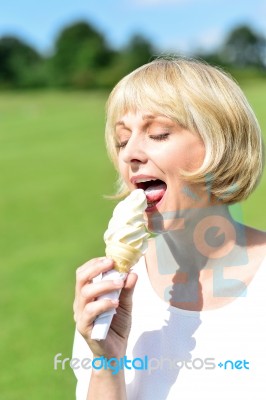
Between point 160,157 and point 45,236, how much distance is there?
343 inches

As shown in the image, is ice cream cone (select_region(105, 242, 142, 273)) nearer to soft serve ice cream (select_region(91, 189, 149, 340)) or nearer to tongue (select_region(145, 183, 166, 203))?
soft serve ice cream (select_region(91, 189, 149, 340))

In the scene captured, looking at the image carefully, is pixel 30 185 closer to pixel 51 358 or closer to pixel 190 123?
pixel 51 358

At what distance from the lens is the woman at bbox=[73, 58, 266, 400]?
6.59 feet

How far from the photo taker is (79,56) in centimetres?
6556

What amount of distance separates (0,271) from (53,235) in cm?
224

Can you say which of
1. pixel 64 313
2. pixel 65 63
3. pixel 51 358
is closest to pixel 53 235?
pixel 64 313

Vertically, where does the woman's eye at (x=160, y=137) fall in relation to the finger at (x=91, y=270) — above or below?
above

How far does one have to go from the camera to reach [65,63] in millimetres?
63969

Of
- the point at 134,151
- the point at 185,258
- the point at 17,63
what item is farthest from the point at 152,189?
the point at 17,63

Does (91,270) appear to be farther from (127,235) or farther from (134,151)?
(134,151)

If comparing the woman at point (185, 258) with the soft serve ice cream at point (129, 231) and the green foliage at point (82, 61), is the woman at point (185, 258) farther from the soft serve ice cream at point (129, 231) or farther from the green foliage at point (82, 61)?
the green foliage at point (82, 61)

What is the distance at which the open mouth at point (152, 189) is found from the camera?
6.96 ft

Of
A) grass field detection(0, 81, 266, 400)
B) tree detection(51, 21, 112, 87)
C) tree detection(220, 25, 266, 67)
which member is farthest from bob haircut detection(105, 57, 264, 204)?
tree detection(220, 25, 266, 67)

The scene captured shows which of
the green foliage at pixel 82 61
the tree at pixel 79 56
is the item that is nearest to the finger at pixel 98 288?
the green foliage at pixel 82 61
